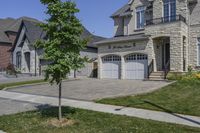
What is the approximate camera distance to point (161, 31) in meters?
25.8

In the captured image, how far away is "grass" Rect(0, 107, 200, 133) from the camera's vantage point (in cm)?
922

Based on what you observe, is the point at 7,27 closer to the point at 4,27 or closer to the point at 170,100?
the point at 4,27

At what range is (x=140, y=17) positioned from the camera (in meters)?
30.7

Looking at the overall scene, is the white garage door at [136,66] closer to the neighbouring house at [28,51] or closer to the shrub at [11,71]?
the neighbouring house at [28,51]

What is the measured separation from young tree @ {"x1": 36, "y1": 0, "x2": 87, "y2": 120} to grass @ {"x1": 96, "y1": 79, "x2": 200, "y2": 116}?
14.9 feet

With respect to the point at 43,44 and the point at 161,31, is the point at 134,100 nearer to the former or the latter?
the point at 43,44

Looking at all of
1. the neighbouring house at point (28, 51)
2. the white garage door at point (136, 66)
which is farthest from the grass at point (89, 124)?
the neighbouring house at point (28, 51)

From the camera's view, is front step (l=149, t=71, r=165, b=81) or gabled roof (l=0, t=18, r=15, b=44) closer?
front step (l=149, t=71, r=165, b=81)

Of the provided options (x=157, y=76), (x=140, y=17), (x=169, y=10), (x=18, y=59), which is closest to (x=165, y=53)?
(x=157, y=76)

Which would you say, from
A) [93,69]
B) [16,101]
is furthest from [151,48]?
[16,101]

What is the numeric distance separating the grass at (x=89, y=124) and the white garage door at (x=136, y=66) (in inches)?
628

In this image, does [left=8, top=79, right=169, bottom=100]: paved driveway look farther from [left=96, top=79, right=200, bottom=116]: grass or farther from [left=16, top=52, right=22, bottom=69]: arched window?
[left=16, top=52, right=22, bottom=69]: arched window

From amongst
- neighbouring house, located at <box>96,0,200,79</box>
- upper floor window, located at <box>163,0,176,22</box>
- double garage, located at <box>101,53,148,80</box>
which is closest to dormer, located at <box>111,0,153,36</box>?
neighbouring house, located at <box>96,0,200,79</box>

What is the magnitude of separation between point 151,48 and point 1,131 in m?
19.3
